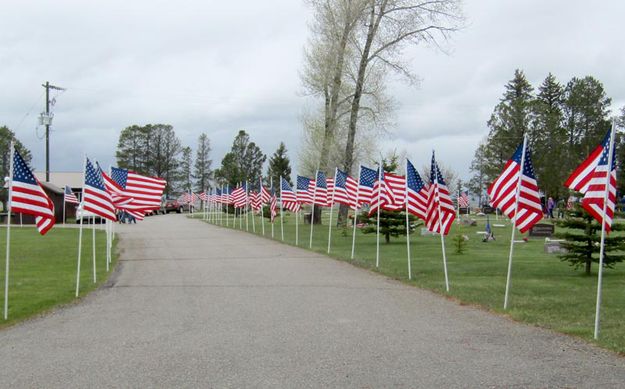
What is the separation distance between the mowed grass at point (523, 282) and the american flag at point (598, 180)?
1.66 meters

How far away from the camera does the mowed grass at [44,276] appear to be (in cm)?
1195

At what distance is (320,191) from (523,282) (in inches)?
506

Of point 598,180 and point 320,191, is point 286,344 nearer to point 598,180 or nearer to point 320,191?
point 598,180

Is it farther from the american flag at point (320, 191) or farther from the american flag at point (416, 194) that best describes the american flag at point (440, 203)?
the american flag at point (320, 191)

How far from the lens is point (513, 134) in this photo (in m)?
68.6

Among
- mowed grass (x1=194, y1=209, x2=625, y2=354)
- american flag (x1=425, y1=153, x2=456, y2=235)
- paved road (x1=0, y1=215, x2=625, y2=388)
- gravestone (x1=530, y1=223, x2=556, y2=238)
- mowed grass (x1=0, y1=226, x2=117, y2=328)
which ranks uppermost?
american flag (x1=425, y1=153, x2=456, y2=235)

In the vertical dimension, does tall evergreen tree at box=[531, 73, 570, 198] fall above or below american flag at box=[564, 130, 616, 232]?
above

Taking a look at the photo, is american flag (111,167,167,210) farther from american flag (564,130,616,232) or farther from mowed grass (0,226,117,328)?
american flag (564,130,616,232)

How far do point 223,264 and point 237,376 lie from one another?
40.8 ft

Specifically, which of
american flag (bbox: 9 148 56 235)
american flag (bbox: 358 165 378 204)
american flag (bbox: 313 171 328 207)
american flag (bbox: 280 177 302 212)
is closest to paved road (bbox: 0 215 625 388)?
american flag (bbox: 9 148 56 235)

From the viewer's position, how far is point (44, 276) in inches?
657

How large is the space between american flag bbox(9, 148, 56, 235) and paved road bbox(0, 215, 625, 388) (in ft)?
5.84

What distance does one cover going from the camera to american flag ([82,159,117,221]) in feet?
48.2

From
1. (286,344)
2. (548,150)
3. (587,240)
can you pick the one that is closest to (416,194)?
(587,240)
